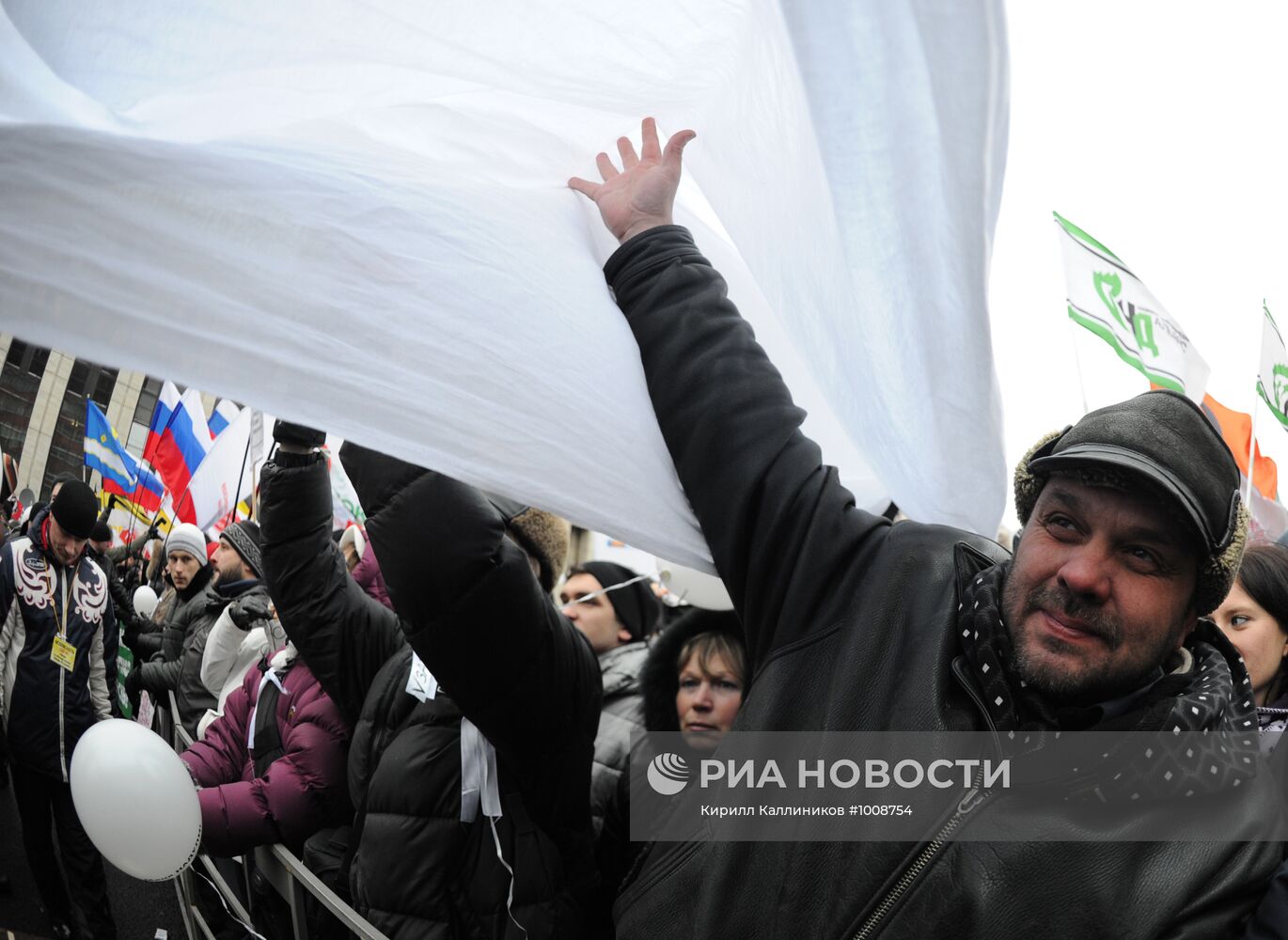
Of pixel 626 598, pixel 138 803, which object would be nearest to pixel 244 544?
pixel 626 598

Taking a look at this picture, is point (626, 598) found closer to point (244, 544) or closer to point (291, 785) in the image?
point (291, 785)

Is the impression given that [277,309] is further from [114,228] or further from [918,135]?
[918,135]

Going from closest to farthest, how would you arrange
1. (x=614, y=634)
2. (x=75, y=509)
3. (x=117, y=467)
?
(x=614, y=634), (x=75, y=509), (x=117, y=467)

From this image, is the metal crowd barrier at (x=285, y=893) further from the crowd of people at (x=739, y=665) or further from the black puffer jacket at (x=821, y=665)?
the black puffer jacket at (x=821, y=665)

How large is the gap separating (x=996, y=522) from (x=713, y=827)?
25.0 inches

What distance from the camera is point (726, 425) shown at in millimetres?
1413

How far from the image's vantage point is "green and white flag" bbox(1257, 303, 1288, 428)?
4.01m

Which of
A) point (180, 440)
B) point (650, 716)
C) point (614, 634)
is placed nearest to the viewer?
point (650, 716)

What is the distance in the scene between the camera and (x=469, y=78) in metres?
1.35

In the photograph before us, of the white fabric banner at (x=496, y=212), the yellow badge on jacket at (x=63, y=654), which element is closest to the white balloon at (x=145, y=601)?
the yellow badge on jacket at (x=63, y=654)

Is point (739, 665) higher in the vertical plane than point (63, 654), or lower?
higher

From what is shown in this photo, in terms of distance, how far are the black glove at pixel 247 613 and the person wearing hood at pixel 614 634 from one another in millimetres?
1704

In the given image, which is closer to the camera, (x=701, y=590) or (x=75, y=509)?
(x=701, y=590)

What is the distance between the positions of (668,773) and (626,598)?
2.33 feet
